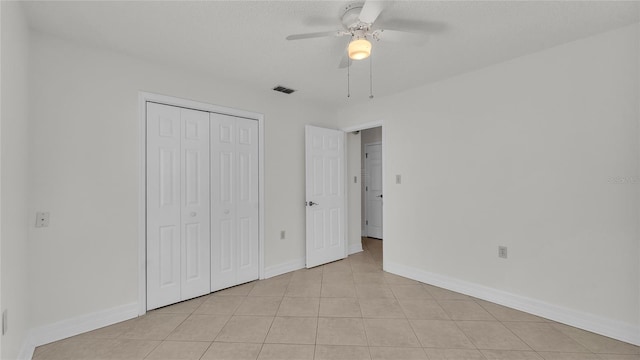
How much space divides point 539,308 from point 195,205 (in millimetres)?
3442

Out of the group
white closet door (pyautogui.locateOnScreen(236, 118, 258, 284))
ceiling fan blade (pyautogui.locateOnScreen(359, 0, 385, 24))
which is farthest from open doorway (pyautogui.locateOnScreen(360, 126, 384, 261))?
ceiling fan blade (pyautogui.locateOnScreen(359, 0, 385, 24))

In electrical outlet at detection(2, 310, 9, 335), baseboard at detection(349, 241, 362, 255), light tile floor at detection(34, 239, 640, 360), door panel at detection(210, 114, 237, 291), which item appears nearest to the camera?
electrical outlet at detection(2, 310, 9, 335)

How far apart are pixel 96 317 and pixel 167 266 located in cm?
63

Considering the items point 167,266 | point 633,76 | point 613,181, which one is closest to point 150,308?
point 167,266

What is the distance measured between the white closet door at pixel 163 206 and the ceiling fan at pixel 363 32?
64.4 inches

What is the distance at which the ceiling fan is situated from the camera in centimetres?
161

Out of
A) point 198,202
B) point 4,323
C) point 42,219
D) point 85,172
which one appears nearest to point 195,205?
point 198,202

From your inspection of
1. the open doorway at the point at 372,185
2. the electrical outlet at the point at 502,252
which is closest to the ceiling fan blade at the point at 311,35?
the electrical outlet at the point at 502,252

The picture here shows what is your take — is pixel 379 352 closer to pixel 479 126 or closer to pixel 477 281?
pixel 477 281

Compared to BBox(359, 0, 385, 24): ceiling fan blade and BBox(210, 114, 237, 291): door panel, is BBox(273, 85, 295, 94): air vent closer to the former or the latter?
BBox(210, 114, 237, 291): door panel

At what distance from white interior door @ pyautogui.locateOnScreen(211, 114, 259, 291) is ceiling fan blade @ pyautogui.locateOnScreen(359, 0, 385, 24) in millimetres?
2029

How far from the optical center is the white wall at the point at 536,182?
2.11 meters

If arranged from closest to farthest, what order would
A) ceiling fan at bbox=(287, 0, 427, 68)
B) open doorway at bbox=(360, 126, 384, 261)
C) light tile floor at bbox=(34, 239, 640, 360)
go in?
ceiling fan at bbox=(287, 0, 427, 68) → light tile floor at bbox=(34, 239, 640, 360) → open doorway at bbox=(360, 126, 384, 261)

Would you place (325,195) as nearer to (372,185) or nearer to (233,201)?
(233,201)
